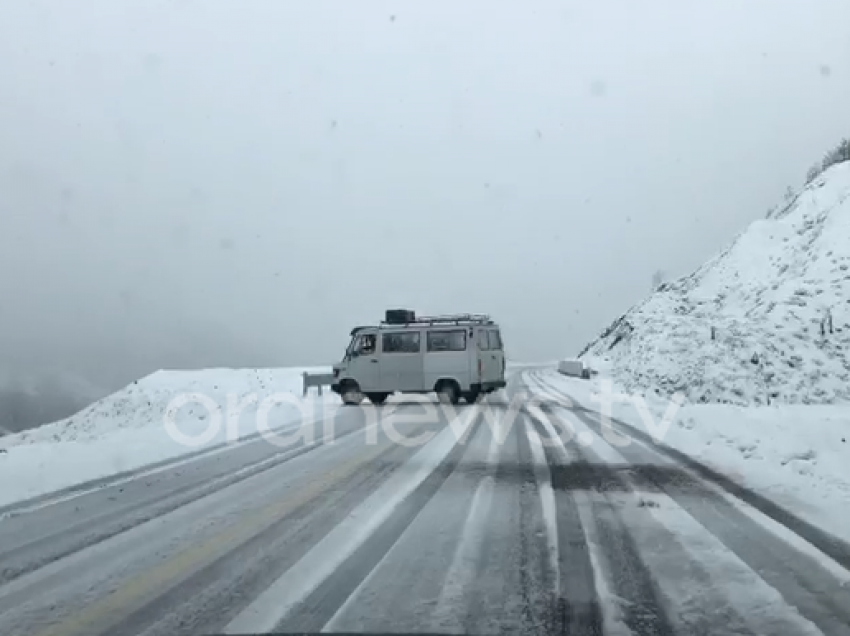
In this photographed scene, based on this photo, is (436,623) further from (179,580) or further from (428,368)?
(428,368)

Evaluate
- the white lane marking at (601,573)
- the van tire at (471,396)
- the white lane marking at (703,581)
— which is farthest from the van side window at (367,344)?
the white lane marking at (703,581)

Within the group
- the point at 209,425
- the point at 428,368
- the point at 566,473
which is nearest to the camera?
the point at 566,473

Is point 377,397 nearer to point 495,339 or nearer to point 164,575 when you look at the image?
point 495,339

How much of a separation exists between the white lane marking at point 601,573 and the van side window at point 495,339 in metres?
14.1

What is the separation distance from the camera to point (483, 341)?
21.5 meters

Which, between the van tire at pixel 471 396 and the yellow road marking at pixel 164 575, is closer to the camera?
the yellow road marking at pixel 164 575

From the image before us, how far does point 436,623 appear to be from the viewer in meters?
4.11

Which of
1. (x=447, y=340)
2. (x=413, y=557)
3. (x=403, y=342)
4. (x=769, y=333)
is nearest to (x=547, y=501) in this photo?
(x=413, y=557)

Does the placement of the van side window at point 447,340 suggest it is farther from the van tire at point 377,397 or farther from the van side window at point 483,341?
the van tire at point 377,397

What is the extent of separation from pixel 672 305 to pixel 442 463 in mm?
44649

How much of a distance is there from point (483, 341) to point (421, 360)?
1908 mm

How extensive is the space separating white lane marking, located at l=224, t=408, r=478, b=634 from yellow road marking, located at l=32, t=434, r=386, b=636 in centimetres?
67

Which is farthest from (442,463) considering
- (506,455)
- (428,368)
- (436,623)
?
(428,368)

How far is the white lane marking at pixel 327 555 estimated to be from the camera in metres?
4.21
